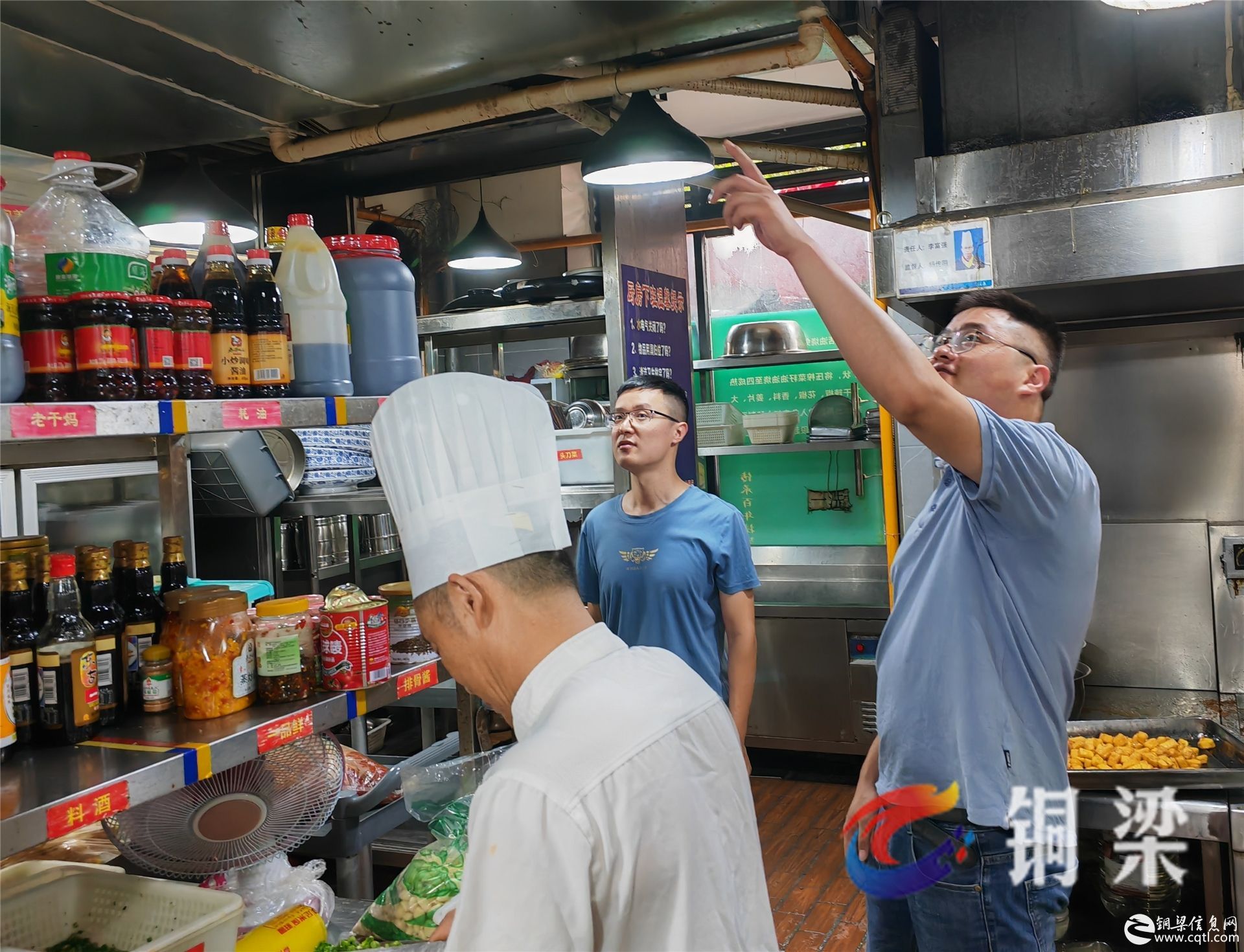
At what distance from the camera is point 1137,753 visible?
2.70 metres

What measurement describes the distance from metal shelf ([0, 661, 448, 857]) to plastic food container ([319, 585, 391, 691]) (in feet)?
0.09

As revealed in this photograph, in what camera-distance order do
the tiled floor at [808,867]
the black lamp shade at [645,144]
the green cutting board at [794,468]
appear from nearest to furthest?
the black lamp shade at [645,144]
the tiled floor at [808,867]
the green cutting board at [794,468]

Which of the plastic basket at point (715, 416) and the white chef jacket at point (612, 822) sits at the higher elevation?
the plastic basket at point (715, 416)

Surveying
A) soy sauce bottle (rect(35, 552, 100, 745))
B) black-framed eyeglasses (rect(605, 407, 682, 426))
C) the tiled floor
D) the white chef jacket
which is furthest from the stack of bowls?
the white chef jacket

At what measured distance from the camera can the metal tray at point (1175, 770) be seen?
8.32ft

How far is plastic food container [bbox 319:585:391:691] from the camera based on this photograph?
179cm

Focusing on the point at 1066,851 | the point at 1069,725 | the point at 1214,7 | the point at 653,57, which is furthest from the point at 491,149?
the point at 1066,851

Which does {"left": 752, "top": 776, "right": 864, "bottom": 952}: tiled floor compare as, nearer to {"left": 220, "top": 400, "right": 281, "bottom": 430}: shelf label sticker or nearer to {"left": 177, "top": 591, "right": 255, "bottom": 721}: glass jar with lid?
{"left": 177, "top": 591, "right": 255, "bottom": 721}: glass jar with lid

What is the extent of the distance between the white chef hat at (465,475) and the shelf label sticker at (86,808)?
19.3 inches

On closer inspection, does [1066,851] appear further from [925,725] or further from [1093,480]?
[1093,480]

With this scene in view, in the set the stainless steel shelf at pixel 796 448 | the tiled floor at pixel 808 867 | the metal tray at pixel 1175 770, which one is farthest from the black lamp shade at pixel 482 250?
the metal tray at pixel 1175 770

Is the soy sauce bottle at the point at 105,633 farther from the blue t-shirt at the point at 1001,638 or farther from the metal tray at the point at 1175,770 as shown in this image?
the metal tray at the point at 1175,770

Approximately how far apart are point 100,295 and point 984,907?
1874 millimetres

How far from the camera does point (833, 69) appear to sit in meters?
4.93
